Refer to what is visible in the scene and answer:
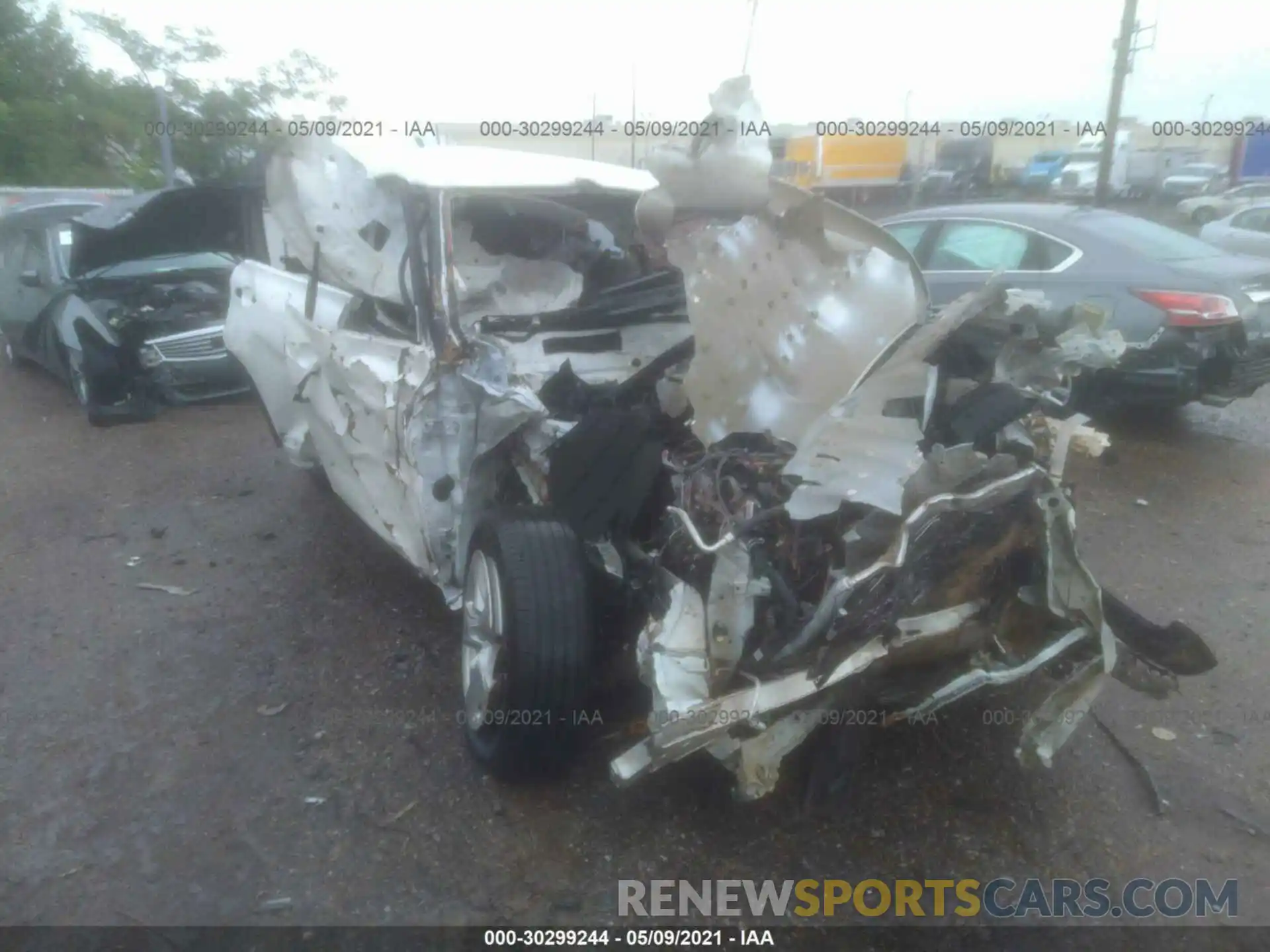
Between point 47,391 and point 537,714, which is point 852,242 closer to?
point 537,714

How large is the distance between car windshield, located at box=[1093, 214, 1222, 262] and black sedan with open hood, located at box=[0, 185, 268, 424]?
5954 mm

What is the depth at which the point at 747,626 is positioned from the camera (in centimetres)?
261

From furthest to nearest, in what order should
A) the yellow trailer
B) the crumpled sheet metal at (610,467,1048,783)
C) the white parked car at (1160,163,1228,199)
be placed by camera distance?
the white parked car at (1160,163,1228,199)
the yellow trailer
the crumpled sheet metal at (610,467,1048,783)

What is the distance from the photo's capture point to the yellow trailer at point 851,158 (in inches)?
1107

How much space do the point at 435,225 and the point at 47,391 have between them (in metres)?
7.14

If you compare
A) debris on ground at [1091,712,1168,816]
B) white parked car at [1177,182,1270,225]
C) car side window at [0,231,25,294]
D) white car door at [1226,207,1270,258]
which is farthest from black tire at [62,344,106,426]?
white parked car at [1177,182,1270,225]

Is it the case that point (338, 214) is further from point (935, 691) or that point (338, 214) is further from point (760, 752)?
point (935, 691)

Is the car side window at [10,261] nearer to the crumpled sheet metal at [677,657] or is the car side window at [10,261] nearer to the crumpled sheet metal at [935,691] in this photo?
the crumpled sheet metal at [677,657]

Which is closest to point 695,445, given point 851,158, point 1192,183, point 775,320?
point 775,320

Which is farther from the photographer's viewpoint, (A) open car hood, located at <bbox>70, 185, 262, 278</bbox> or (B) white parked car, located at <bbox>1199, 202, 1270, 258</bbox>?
(B) white parked car, located at <bbox>1199, 202, 1270, 258</bbox>

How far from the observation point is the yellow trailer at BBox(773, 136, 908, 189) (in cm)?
2811

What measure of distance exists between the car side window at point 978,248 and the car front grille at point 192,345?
5557 mm

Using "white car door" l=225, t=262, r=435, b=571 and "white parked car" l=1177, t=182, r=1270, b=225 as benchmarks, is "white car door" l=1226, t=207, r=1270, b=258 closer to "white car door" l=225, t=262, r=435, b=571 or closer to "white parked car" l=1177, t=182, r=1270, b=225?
"white parked car" l=1177, t=182, r=1270, b=225

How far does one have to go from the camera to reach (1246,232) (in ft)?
43.4
